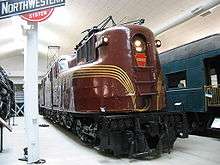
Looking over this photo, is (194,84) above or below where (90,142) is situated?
above

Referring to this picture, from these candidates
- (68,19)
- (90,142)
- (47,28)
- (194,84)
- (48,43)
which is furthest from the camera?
(48,43)

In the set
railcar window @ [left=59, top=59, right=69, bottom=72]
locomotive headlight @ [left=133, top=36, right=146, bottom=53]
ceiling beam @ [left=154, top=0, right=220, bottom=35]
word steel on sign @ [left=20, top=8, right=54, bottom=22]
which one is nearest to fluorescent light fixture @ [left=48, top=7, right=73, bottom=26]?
ceiling beam @ [left=154, top=0, right=220, bottom=35]

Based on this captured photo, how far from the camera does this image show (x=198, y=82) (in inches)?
332

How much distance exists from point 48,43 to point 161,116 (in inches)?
727

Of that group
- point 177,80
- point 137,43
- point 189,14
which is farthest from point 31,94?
point 189,14

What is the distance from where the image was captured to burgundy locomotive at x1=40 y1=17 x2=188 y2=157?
5.92 meters

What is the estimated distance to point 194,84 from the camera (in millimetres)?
8609

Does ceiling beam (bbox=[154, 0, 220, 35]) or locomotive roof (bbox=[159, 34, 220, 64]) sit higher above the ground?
ceiling beam (bbox=[154, 0, 220, 35])

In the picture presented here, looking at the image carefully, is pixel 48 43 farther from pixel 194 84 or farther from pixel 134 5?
pixel 194 84

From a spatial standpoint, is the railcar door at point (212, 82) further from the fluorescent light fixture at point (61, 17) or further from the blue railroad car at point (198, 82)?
the fluorescent light fixture at point (61, 17)

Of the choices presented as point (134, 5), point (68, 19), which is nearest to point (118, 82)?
point (134, 5)

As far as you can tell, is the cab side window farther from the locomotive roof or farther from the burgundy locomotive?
the locomotive roof

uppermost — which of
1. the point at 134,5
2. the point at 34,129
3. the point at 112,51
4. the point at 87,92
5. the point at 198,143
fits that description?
the point at 134,5

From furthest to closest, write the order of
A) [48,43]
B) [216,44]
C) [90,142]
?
[48,43], [216,44], [90,142]
